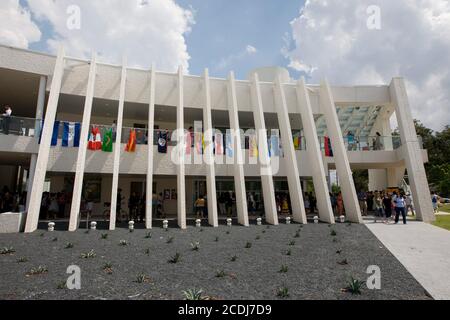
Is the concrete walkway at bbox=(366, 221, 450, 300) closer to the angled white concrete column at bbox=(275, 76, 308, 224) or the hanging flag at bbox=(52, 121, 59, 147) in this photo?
the angled white concrete column at bbox=(275, 76, 308, 224)

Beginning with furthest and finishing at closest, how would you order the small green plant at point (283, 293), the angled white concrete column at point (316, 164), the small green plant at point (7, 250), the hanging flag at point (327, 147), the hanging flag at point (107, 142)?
the hanging flag at point (327, 147)
the angled white concrete column at point (316, 164)
the hanging flag at point (107, 142)
the small green plant at point (7, 250)
the small green plant at point (283, 293)

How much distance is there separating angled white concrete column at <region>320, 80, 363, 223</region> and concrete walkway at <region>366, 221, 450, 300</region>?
1.58 meters

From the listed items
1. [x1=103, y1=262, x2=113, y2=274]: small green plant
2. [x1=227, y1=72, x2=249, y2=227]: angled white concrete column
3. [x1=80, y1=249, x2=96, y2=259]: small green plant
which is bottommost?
[x1=103, y1=262, x2=113, y2=274]: small green plant

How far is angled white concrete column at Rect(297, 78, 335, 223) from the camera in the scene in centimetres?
1605

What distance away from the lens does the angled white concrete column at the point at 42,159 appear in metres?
12.3

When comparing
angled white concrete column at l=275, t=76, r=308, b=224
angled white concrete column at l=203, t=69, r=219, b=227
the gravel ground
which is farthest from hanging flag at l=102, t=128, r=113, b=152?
angled white concrete column at l=275, t=76, r=308, b=224

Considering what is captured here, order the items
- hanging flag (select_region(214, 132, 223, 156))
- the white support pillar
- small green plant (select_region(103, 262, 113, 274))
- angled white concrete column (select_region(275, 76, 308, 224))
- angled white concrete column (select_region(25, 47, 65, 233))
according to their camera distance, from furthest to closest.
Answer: hanging flag (select_region(214, 132, 223, 156)), angled white concrete column (select_region(275, 76, 308, 224)), the white support pillar, angled white concrete column (select_region(25, 47, 65, 233)), small green plant (select_region(103, 262, 113, 274))

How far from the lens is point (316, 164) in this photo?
1658cm

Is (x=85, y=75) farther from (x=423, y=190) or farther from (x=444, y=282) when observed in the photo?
(x=423, y=190)

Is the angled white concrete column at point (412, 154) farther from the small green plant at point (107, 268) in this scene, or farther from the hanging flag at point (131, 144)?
the small green plant at point (107, 268)

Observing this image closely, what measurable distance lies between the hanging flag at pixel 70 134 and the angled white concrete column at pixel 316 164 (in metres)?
13.2

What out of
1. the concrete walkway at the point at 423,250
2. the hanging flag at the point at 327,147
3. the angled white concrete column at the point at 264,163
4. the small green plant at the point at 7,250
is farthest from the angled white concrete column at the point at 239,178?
the small green plant at the point at 7,250
